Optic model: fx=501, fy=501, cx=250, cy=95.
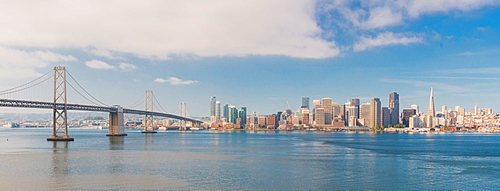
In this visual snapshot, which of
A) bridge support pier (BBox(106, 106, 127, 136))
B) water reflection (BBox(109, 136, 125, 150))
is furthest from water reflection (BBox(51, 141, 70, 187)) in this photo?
bridge support pier (BBox(106, 106, 127, 136))

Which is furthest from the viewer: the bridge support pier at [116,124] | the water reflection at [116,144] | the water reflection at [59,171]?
the bridge support pier at [116,124]

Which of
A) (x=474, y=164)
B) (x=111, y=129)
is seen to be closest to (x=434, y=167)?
(x=474, y=164)

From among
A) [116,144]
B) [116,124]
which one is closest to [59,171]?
[116,144]

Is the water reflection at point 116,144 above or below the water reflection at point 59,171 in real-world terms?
below

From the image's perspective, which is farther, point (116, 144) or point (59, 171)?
point (116, 144)

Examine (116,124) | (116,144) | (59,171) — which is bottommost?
(116,144)

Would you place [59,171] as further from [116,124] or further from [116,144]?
[116,124]

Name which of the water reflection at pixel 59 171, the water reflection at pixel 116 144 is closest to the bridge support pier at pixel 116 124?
the water reflection at pixel 116 144

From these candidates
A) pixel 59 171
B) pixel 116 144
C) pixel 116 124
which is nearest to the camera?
pixel 59 171

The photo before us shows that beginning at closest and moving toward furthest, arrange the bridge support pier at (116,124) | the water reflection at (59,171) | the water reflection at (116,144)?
the water reflection at (59,171)
the water reflection at (116,144)
the bridge support pier at (116,124)

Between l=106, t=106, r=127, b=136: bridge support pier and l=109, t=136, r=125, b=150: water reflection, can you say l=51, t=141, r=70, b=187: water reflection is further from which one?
l=106, t=106, r=127, b=136: bridge support pier

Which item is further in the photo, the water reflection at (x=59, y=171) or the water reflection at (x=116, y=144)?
the water reflection at (x=116, y=144)

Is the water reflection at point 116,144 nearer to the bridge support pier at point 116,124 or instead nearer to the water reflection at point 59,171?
the water reflection at point 59,171

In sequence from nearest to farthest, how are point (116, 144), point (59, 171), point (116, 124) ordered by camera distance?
1. point (59, 171)
2. point (116, 144)
3. point (116, 124)
